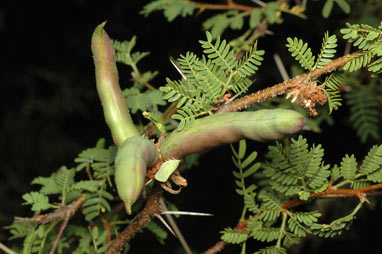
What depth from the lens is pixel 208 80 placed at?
132 cm

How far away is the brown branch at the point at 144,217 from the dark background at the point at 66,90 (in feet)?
7.14

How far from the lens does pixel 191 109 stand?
1.28m

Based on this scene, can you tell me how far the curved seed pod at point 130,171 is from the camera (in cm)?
100

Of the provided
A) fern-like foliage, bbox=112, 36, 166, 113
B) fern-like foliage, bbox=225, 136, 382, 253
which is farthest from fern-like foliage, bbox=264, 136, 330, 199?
fern-like foliage, bbox=112, 36, 166, 113

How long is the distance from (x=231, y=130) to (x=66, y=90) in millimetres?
3896

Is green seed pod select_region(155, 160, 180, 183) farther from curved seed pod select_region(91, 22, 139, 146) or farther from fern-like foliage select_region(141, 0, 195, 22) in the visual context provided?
fern-like foliage select_region(141, 0, 195, 22)

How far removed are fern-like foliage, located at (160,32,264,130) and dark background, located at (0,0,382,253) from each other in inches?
94.6

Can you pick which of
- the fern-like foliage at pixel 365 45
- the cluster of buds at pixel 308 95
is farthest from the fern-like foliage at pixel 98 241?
the fern-like foliage at pixel 365 45

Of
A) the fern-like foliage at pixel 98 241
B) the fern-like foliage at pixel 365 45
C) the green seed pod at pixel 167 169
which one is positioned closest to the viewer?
the green seed pod at pixel 167 169

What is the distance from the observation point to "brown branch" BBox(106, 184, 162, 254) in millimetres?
1358

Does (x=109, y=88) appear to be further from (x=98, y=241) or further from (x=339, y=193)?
(x=339, y=193)

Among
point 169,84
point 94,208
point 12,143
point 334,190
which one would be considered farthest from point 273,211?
point 12,143

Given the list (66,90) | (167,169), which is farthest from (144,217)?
(66,90)

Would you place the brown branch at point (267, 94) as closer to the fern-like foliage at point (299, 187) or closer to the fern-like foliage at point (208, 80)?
the fern-like foliage at point (208, 80)
